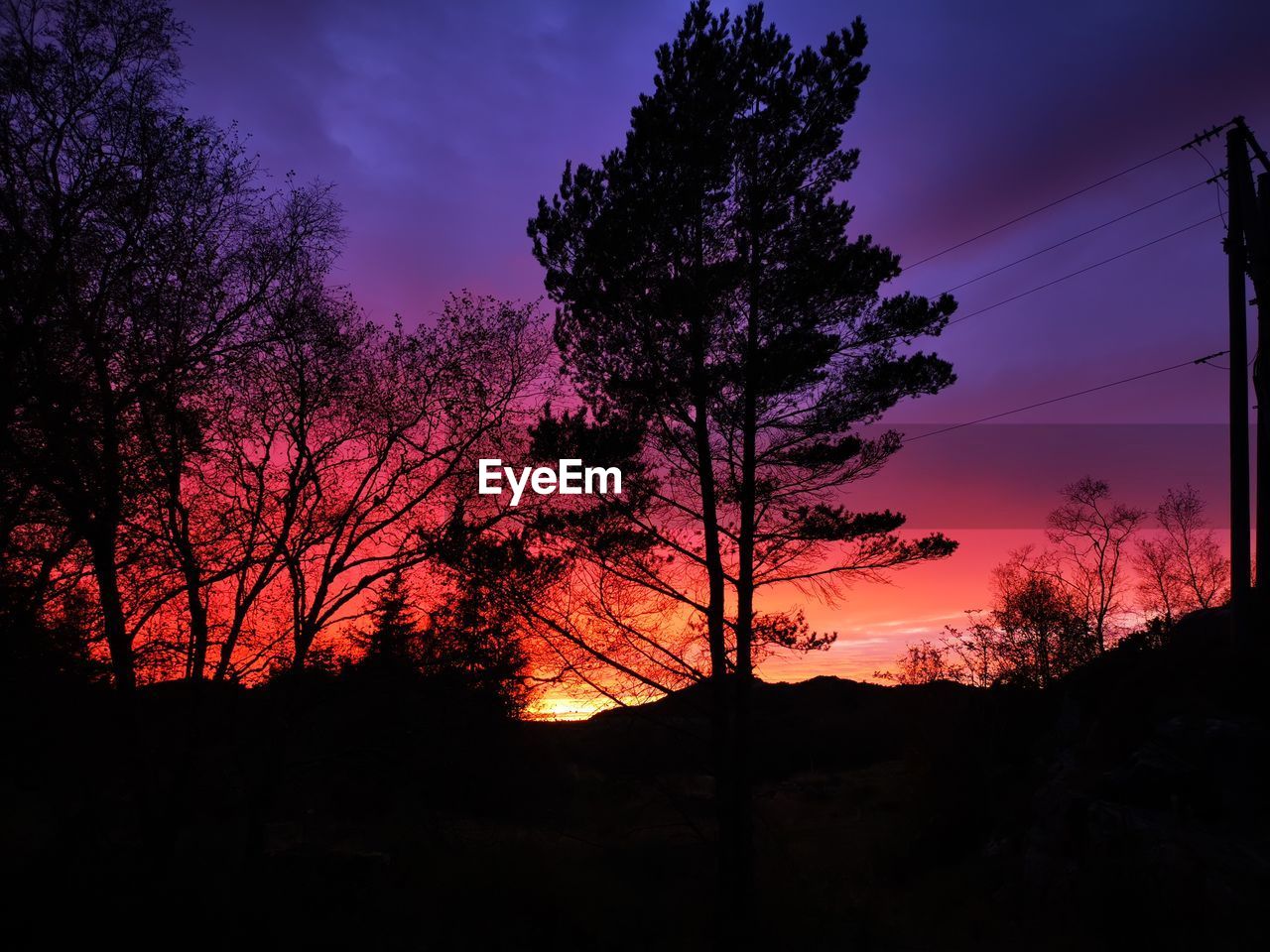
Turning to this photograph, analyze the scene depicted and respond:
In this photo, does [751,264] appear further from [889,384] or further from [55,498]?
[55,498]

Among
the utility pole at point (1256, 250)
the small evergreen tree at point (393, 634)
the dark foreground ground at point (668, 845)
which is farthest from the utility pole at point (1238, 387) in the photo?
the small evergreen tree at point (393, 634)

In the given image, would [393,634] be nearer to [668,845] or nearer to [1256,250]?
[668,845]

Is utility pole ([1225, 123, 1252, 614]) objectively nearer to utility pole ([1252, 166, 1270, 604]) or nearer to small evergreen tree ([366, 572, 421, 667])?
utility pole ([1252, 166, 1270, 604])

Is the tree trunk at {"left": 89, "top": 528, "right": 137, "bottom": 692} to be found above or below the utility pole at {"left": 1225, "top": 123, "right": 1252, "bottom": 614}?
below

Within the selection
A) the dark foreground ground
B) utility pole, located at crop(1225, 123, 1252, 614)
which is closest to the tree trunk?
the dark foreground ground

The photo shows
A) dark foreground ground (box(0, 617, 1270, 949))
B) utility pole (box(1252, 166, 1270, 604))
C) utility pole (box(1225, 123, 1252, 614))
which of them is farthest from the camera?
utility pole (box(1252, 166, 1270, 604))

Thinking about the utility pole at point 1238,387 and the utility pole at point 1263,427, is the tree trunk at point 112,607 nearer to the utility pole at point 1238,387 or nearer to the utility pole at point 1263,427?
the utility pole at point 1238,387

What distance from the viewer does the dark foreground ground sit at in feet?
36.8

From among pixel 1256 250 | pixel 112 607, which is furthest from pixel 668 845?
pixel 1256 250

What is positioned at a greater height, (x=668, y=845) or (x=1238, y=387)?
(x=1238, y=387)

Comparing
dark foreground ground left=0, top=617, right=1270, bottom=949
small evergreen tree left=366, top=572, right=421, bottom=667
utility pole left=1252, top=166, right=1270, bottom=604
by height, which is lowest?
dark foreground ground left=0, top=617, right=1270, bottom=949

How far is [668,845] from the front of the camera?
2173 cm

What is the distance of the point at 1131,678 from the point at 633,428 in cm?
1268

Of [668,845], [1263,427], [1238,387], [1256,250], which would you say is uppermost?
[1256,250]
